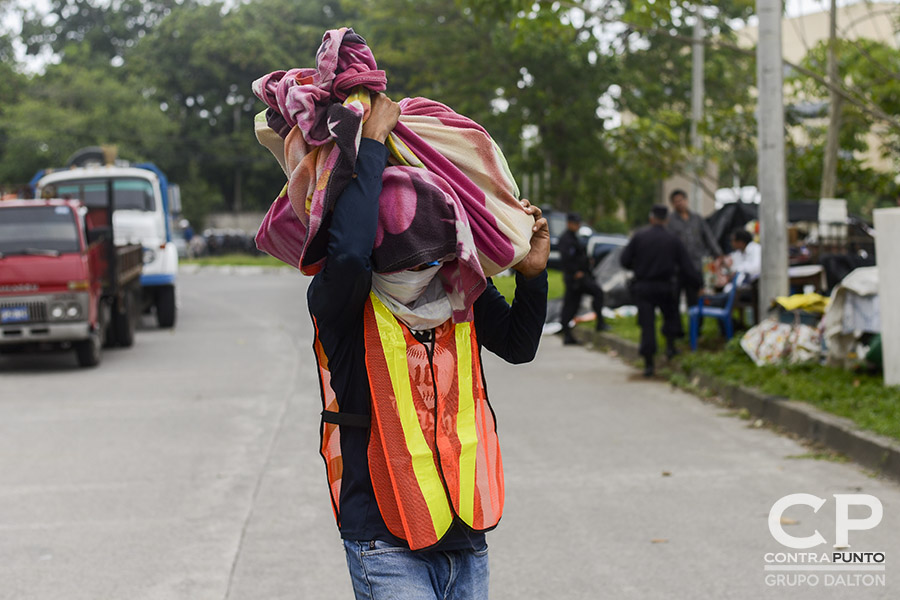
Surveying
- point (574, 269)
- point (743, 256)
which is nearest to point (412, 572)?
point (743, 256)

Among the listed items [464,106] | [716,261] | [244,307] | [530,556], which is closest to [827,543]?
[530,556]

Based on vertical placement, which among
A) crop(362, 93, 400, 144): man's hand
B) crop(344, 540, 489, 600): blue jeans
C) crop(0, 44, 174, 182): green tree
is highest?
crop(0, 44, 174, 182): green tree

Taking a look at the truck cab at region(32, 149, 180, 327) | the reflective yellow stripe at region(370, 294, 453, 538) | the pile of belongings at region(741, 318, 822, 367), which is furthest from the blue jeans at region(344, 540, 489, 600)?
the truck cab at region(32, 149, 180, 327)

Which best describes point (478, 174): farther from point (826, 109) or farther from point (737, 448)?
point (826, 109)

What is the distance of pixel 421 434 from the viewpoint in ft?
8.14

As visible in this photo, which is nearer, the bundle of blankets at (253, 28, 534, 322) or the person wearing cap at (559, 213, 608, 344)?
the bundle of blankets at (253, 28, 534, 322)

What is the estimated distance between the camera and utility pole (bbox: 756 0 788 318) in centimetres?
1100

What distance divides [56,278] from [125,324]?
2.55 metres

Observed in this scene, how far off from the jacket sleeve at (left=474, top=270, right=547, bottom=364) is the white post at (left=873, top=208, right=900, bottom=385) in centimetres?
642

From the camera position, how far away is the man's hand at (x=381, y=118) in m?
2.48

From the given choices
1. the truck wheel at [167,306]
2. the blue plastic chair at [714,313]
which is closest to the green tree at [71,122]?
the truck wheel at [167,306]

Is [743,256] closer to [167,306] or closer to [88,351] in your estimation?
[88,351]

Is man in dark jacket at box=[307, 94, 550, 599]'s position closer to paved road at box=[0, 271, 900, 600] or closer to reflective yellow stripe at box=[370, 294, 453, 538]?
reflective yellow stripe at box=[370, 294, 453, 538]

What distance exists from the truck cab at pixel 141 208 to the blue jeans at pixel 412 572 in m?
16.2
